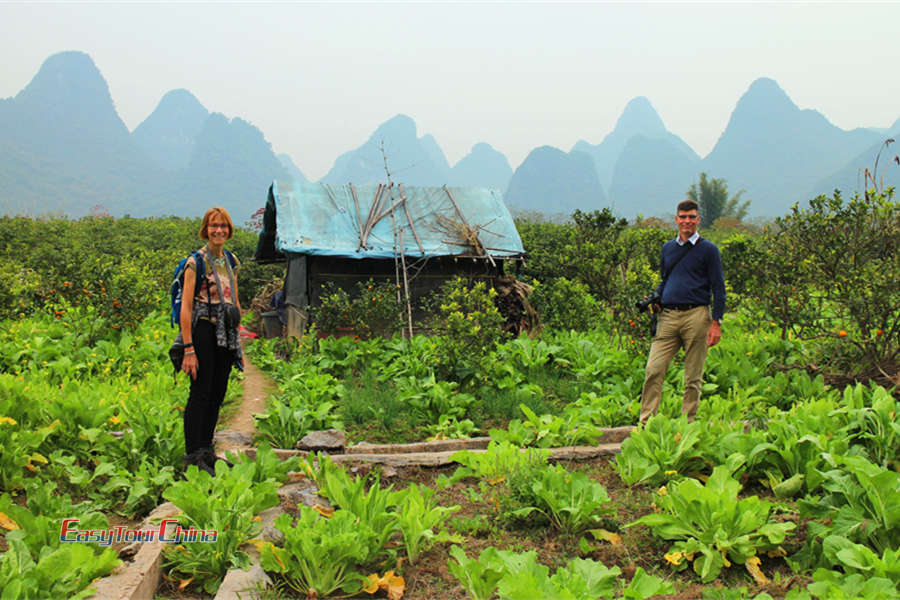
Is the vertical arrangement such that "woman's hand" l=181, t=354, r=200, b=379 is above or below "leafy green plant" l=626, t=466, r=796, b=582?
above

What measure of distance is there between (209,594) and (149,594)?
0.96 ft

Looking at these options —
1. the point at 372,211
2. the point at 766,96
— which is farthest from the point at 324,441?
the point at 766,96

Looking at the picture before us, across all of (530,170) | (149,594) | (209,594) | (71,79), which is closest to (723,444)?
(209,594)

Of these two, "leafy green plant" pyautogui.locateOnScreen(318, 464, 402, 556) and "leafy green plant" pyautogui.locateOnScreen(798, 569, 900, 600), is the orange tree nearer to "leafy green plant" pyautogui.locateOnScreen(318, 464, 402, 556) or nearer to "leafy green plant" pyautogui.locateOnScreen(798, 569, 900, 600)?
"leafy green plant" pyautogui.locateOnScreen(798, 569, 900, 600)

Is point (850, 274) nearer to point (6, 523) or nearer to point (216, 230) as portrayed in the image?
point (216, 230)

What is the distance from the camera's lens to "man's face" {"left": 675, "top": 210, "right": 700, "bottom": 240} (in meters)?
5.10

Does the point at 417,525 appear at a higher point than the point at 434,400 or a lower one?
higher

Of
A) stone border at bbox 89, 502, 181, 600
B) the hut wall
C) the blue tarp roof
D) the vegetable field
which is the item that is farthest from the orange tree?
stone border at bbox 89, 502, 181, 600

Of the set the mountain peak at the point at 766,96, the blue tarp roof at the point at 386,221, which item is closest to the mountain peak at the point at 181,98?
the mountain peak at the point at 766,96

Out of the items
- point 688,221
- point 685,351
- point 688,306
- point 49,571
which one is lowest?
point 49,571

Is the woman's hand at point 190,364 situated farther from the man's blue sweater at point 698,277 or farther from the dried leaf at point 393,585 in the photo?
the man's blue sweater at point 698,277

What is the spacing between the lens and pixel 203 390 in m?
4.17

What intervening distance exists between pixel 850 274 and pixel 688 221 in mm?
2844

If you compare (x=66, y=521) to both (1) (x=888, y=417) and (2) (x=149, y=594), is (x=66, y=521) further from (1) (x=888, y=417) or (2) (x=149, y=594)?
(1) (x=888, y=417)
